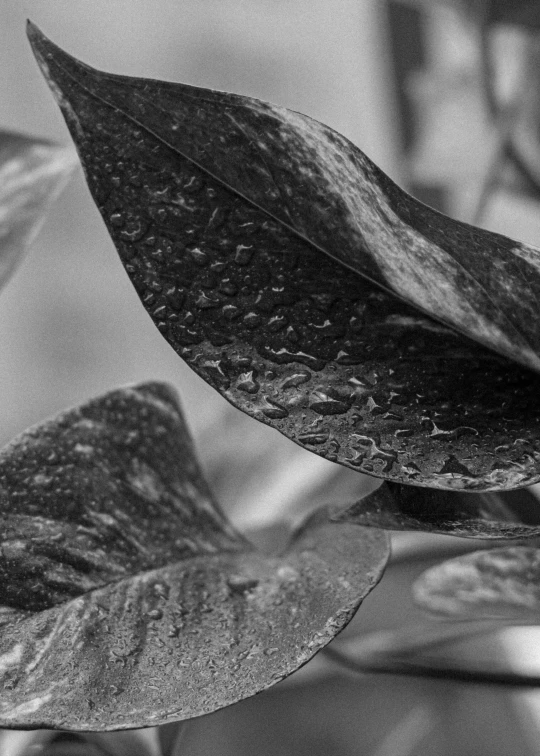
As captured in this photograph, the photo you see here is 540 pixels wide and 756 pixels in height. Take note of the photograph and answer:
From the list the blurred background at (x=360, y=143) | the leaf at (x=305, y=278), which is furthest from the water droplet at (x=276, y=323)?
the blurred background at (x=360, y=143)

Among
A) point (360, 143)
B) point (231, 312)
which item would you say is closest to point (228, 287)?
point (231, 312)

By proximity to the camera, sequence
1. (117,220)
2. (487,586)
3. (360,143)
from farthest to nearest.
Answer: (360,143)
(487,586)
(117,220)

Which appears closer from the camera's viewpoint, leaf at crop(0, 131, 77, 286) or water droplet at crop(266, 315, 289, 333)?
water droplet at crop(266, 315, 289, 333)

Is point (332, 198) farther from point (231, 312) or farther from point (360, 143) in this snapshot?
point (360, 143)

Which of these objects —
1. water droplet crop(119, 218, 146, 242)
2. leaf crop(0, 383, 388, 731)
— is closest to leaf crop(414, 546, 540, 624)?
leaf crop(0, 383, 388, 731)

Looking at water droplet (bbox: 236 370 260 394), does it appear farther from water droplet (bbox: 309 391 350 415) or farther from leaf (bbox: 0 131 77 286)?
leaf (bbox: 0 131 77 286)

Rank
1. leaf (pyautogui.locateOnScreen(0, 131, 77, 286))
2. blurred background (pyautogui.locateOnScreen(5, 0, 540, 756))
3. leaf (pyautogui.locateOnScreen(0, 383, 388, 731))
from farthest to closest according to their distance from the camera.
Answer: blurred background (pyautogui.locateOnScreen(5, 0, 540, 756))
leaf (pyautogui.locateOnScreen(0, 131, 77, 286))
leaf (pyautogui.locateOnScreen(0, 383, 388, 731))
